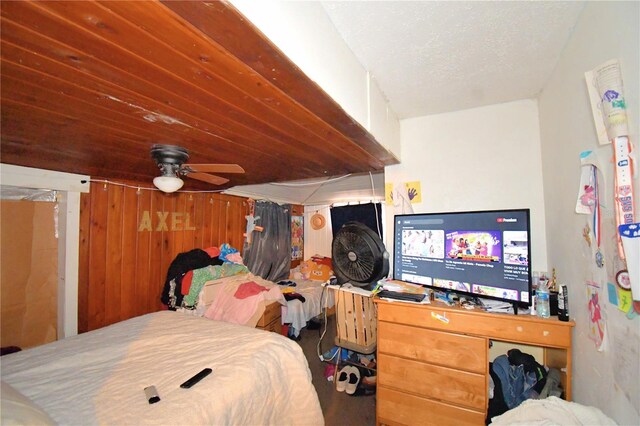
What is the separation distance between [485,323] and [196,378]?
1.72m

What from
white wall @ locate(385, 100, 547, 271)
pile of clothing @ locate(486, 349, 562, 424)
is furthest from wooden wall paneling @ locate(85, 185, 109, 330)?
pile of clothing @ locate(486, 349, 562, 424)

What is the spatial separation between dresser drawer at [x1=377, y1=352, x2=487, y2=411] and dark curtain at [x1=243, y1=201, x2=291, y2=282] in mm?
2779

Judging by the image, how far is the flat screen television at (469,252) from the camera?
145 cm

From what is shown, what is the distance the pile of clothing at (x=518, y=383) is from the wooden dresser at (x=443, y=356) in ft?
0.30

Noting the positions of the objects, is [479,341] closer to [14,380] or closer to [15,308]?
[14,380]

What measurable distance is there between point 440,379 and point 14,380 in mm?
2439

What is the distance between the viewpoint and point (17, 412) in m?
0.85

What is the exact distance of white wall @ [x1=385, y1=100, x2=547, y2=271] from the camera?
1.76 metres

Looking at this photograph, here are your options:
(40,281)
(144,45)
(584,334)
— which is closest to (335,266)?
(584,334)

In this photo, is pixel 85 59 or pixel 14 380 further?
pixel 14 380

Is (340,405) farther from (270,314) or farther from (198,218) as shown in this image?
(198,218)

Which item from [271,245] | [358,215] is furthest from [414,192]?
[271,245]

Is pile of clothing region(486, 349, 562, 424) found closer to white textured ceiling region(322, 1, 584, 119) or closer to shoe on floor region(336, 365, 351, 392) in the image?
shoe on floor region(336, 365, 351, 392)

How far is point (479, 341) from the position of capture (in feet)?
4.75
